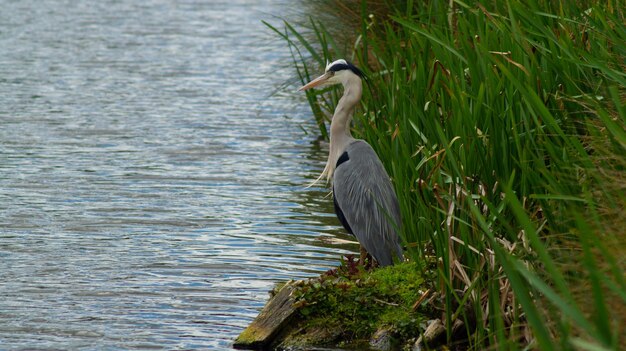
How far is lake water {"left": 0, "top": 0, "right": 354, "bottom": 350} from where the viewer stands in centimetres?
628

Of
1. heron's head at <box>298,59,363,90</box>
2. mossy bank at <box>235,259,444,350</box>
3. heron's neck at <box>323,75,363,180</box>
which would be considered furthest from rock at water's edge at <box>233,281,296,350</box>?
heron's head at <box>298,59,363,90</box>

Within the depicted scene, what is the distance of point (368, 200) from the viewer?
20.9 feet

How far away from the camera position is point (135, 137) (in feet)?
38.7

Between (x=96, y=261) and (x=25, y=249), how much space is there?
57 centimetres

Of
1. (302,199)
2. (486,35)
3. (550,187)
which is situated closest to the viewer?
(550,187)

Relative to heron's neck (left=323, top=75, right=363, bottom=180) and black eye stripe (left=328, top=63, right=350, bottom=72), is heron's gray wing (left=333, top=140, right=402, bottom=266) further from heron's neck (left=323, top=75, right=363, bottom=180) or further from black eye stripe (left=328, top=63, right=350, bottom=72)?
black eye stripe (left=328, top=63, right=350, bottom=72)

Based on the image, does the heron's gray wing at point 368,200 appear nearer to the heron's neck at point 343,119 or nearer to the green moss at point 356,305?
the heron's neck at point 343,119

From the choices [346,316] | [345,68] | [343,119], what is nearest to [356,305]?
[346,316]

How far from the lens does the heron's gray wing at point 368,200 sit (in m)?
6.20

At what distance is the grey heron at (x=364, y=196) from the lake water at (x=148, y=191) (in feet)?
2.34

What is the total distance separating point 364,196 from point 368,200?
58mm

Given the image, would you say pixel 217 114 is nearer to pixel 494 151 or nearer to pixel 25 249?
pixel 25 249

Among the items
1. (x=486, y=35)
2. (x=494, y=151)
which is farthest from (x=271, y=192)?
(x=494, y=151)

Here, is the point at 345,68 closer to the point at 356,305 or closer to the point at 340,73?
the point at 340,73
